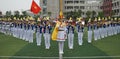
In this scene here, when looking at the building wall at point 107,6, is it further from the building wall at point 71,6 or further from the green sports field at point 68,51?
the green sports field at point 68,51

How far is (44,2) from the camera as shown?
123m

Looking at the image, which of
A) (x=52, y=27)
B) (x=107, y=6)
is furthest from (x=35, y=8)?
(x=107, y=6)

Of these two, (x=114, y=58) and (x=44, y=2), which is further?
(x=44, y=2)

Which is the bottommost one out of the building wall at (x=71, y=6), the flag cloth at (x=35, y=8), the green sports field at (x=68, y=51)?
the building wall at (x=71, y=6)

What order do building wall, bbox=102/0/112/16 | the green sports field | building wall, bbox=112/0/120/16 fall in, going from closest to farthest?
the green sports field → building wall, bbox=112/0/120/16 → building wall, bbox=102/0/112/16

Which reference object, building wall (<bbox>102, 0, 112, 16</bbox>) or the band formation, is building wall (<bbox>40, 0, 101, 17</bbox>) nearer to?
building wall (<bbox>102, 0, 112, 16</bbox>)

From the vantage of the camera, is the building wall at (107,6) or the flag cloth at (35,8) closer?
the flag cloth at (35,8)

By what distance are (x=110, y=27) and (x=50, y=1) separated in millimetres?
95078

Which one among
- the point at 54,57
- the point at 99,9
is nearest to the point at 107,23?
the point at 54,57

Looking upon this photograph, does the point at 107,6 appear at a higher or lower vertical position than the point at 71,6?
higher

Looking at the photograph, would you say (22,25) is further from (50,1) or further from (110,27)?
(50,1)

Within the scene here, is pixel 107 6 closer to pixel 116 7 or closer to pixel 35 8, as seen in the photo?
pixel 116 7

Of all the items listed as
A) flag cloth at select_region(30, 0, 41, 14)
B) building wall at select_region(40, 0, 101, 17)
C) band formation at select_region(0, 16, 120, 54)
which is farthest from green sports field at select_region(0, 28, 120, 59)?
building wall at select_region(40, 0, 101, 17)

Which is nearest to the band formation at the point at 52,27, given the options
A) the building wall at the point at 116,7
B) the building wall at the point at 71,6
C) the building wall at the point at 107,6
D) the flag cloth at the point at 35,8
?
the flag cloth at the point at 35,8
